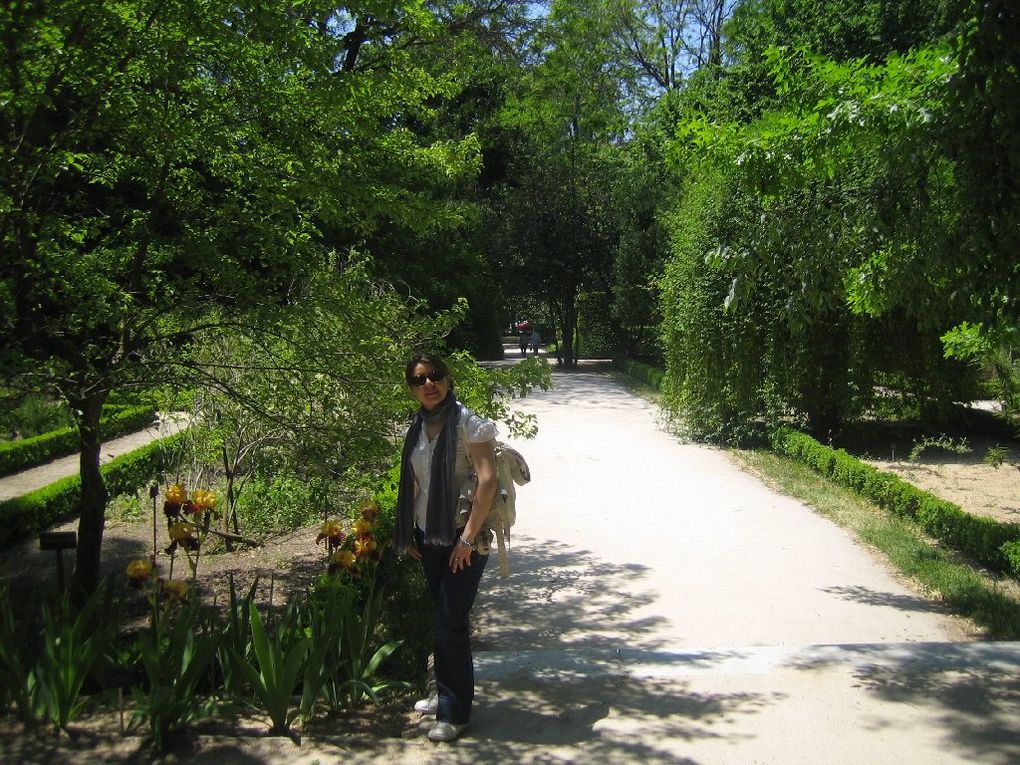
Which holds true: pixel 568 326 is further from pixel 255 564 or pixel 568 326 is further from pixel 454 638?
pixel 454 638

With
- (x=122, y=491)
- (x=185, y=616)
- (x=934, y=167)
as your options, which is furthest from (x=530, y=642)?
(x=122, y=491)

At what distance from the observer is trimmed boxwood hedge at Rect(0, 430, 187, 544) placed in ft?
29.4

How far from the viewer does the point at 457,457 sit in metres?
3.99

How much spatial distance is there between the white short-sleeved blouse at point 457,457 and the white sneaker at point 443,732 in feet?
2.71

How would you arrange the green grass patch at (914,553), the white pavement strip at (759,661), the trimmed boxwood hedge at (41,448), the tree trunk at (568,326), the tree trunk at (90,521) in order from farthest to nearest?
the tree trunk at (568,326) < the trimmed boxwood hedge at (41,448) < the green grass patch at (914,553) < the tree trunk at (90,521) < the white pavement strip at (759,661)

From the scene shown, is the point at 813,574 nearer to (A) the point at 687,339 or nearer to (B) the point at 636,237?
(A) the point at 687,339

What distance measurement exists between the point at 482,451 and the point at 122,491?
26.4 feet

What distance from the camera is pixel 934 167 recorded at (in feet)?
18.4

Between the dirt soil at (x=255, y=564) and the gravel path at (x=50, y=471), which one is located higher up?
the gravel path at (x=50, y=471)

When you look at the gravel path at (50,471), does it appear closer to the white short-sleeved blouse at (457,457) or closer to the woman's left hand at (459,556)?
the white short-sleeved blouse at (457,457)

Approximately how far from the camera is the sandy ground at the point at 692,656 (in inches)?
145

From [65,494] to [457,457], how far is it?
7463 mm

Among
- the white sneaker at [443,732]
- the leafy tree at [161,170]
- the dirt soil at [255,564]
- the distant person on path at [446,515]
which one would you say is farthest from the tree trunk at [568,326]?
the white sneaker at [443,732]

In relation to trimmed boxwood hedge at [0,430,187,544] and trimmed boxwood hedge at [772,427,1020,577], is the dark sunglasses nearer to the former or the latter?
trimmed boxwood hedge at [0,430,187,544]
